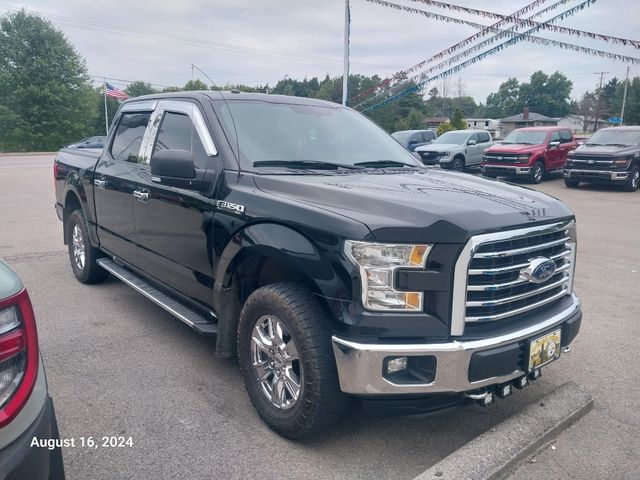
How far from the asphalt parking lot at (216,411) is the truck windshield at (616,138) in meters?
13.1

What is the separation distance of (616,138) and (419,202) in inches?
671

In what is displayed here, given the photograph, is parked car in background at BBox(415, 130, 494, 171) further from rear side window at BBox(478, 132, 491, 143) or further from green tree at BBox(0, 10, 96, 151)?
green tree at BBox(0, 10, 96, 151)

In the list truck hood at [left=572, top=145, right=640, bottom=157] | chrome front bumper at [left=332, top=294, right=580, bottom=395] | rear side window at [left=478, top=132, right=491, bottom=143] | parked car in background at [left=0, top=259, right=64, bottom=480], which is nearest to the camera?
parked car in background at [left=0, top=259, right=64, bottom=480]

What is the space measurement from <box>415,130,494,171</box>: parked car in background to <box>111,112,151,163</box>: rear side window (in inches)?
614

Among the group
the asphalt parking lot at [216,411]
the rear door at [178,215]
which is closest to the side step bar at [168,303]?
the rear door at [178,215]

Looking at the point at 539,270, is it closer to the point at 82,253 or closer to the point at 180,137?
the point at 180,137

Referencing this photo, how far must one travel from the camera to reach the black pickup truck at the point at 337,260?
2676mm

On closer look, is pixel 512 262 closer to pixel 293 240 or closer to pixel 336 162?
pixel 293 240

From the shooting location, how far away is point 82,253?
6.04 metres

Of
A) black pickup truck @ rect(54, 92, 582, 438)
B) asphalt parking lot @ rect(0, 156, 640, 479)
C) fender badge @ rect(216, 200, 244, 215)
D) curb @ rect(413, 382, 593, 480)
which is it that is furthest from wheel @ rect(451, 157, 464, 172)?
fender badge @ rect(216, 200, 244, 215)

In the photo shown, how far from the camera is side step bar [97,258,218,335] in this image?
3768 millimetres

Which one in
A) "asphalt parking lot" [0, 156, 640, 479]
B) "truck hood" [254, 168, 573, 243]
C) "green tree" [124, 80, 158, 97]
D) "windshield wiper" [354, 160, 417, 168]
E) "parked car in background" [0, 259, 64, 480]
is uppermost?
"green tree" [124, 80, 158, 97]

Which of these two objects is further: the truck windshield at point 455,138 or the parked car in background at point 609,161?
the truck windshield at point 455,138

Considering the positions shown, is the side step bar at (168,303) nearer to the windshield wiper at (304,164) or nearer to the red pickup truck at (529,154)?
the windshield wiper at (304,164)
